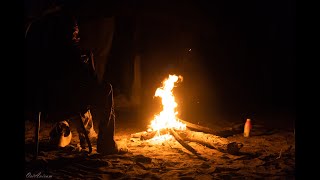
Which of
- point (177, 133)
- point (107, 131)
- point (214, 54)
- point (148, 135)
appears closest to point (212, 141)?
point (177, 133)

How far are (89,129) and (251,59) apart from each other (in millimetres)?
7677

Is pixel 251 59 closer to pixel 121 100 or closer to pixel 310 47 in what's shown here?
pixel 121 100

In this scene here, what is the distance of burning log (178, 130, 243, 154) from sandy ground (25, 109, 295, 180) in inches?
3.4

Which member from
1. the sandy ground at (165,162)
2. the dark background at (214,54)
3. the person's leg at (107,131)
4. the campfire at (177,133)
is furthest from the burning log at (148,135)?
the dark background at (214,54)

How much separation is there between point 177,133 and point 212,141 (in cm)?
74

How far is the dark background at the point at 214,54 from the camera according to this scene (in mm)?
10040

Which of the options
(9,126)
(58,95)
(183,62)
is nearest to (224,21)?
(183,62)

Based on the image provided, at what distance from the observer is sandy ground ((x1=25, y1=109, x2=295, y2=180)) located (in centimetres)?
524

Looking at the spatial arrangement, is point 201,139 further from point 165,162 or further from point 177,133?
point 165,162

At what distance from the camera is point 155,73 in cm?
1155

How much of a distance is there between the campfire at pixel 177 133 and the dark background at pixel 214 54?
5.80 feet

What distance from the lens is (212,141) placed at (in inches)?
270

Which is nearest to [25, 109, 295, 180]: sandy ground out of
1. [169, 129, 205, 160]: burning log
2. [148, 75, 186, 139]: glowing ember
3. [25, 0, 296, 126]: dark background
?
[169, 129, 205, 160]: burning log

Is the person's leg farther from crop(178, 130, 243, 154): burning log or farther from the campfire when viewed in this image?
crop(178, 130, 243, 154): burning log
